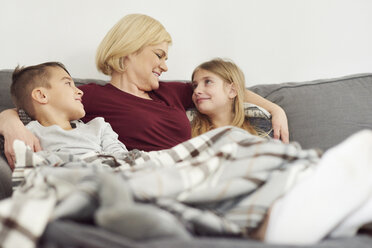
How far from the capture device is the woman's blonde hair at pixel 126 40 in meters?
1.70

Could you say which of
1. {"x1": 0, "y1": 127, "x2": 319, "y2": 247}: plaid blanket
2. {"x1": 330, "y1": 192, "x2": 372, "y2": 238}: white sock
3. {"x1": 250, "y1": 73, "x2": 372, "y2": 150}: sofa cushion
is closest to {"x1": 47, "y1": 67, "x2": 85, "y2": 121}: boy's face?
{"x1": 0, "y1": 127, "x2": 319, "y2": 247}: plaid blanket

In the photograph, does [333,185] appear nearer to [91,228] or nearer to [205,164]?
[205,164]

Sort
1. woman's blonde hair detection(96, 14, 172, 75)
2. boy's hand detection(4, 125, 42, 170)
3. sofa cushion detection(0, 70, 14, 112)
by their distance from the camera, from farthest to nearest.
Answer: woman's blonde hair detection(96, 14, 172, 75)
sofa cushion detection(0, 70, 14, 112)
boy's hand detection(4, 125, 42, 170)

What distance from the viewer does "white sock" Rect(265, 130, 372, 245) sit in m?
0.68

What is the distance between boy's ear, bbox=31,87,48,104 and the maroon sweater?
0.66 ft

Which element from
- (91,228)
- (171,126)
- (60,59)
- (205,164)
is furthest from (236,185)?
(60,59)

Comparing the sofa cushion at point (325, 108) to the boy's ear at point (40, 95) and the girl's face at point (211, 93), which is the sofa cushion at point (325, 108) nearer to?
the girl's face at point (211, 93)

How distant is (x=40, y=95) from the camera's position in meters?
1.43

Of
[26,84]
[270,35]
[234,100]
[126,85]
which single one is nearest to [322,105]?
[234,100]

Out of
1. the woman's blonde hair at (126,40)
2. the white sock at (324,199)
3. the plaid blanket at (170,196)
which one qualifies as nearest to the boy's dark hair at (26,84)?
the woman's blonde hair at (126,40)

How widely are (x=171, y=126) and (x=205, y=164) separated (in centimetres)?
78

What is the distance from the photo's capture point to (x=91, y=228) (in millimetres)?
642

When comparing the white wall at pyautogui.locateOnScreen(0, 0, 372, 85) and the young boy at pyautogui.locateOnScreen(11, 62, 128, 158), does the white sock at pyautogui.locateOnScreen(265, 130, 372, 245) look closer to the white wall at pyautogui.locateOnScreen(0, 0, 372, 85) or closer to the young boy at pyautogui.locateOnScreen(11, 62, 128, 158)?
the young boy at pyautogui.locateOnScreen(11, 62, 128, 158)

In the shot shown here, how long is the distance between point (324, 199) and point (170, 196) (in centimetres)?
29
